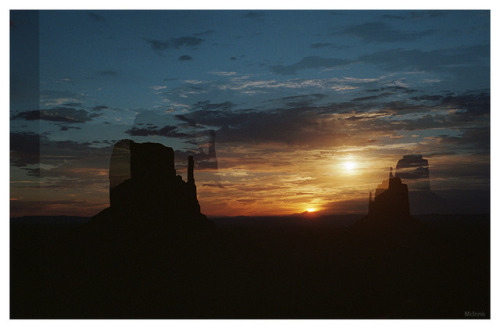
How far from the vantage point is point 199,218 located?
58.2 m

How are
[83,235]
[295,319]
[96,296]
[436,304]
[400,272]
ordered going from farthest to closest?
[83,235], [400,272], [96,296], [436,304], [295,319]

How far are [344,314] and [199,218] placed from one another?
44.8 metres

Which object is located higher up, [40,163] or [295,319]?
[40,163]

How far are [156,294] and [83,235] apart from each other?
30267 millimetres

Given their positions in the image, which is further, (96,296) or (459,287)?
(96,296)

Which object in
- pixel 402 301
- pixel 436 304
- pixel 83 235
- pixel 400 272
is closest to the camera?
pixel 436 304

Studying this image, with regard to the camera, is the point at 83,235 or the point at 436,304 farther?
the point at 83,235

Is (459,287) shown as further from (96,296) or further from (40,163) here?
(40,163)
